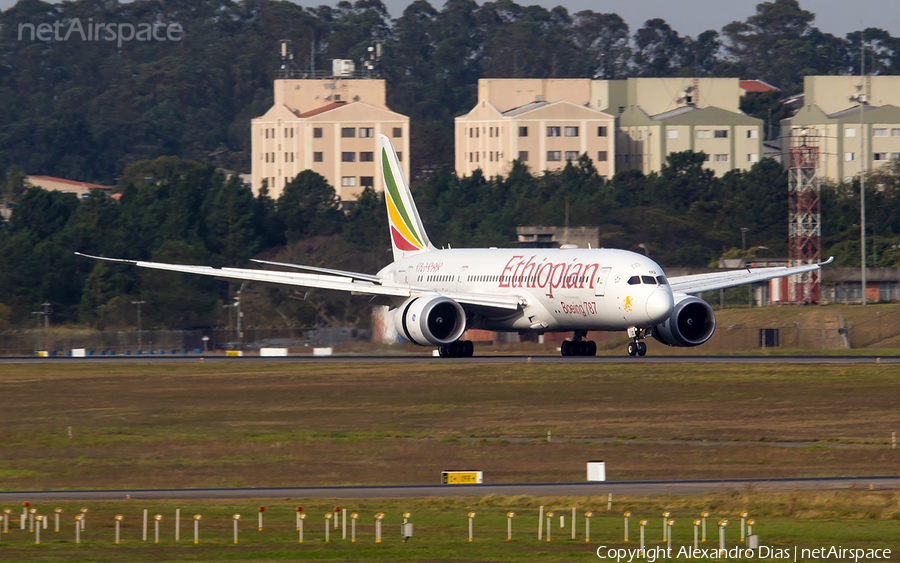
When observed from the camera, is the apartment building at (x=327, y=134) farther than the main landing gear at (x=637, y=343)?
Yes

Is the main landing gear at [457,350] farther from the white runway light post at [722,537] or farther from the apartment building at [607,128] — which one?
the apartment building at [607,128]

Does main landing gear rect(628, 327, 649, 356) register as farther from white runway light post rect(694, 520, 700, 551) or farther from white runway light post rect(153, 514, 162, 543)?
white runway light post rect(153, 514, 162, 543)

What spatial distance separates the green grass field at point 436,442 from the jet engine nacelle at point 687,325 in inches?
99.9

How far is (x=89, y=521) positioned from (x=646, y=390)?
89.7ft

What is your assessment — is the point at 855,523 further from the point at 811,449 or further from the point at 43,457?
the point at 43,457

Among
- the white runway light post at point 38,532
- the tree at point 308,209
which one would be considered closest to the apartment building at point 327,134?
the tree at point 308,209

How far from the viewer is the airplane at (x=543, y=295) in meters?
59.1

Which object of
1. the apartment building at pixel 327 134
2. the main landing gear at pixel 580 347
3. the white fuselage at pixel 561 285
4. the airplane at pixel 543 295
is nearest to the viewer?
the white fuselage at pixel 561 285

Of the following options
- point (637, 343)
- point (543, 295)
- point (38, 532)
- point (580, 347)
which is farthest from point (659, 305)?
point (38, 532)

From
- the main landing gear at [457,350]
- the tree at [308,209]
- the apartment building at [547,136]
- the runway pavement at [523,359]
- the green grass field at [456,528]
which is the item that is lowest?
the green grass field at [456,528]

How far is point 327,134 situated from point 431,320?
125036mm

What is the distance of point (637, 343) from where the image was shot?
63000 millimetres

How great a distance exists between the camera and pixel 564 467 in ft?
123

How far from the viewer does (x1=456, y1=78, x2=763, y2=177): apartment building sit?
185m
